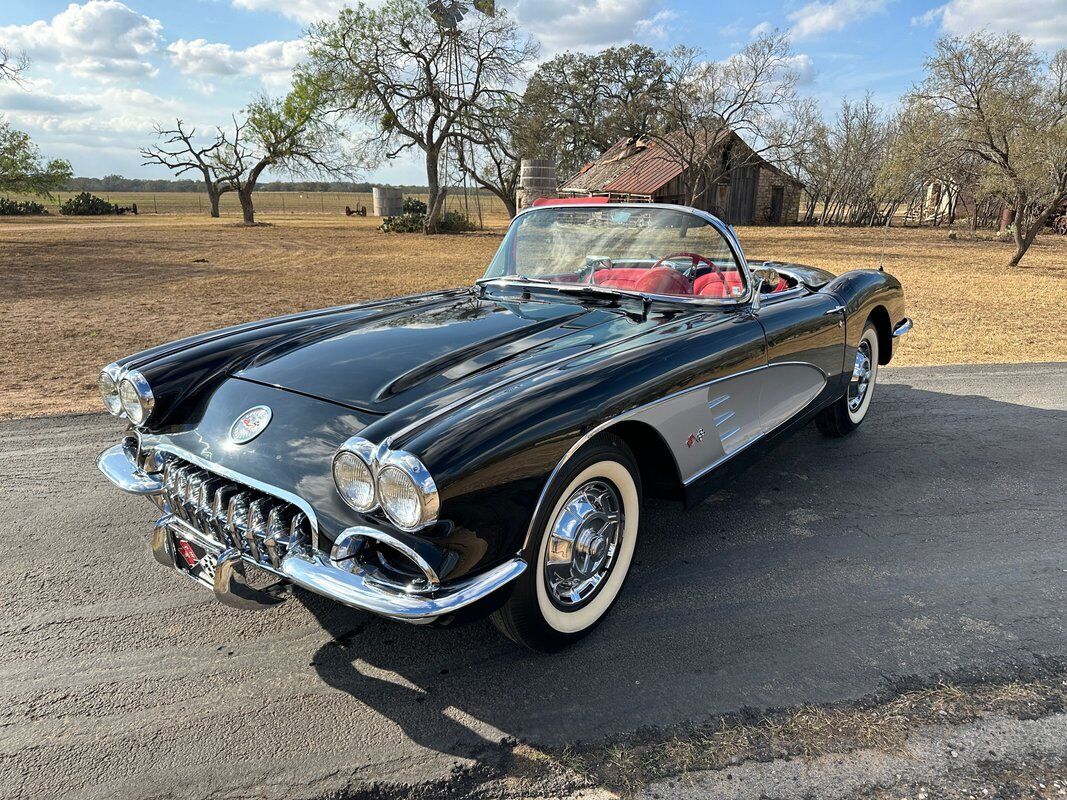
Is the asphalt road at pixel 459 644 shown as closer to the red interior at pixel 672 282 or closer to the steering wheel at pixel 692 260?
the red interior at pixel 672 282

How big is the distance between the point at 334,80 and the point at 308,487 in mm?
36116

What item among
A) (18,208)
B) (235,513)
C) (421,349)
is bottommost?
(235,513)

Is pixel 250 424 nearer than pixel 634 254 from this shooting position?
Yes

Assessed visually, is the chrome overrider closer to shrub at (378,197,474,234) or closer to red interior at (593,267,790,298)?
red interior at (593,267,790,298)

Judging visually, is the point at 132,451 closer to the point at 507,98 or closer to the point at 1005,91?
the point at 1005,91

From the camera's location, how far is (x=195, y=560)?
2508mm

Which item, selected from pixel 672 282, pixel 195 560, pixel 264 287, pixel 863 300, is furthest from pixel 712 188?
pixel 195 560

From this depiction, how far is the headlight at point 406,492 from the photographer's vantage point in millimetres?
1967

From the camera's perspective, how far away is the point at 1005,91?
61.0 ft

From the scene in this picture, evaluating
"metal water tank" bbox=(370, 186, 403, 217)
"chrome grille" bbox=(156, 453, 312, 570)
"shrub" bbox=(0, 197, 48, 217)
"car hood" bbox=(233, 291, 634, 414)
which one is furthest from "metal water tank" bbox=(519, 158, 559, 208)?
"shrub" bbox=(0, 197, 48, 217)

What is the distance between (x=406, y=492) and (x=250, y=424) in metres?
0.87

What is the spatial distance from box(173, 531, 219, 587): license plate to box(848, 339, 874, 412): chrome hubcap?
13.6 ft

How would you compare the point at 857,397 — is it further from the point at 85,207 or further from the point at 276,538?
the point at 85,207

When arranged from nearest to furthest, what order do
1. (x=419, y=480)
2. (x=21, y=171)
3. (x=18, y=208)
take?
(x=419, y=480) < (x=21, y=171) < (x=18, y=208)
